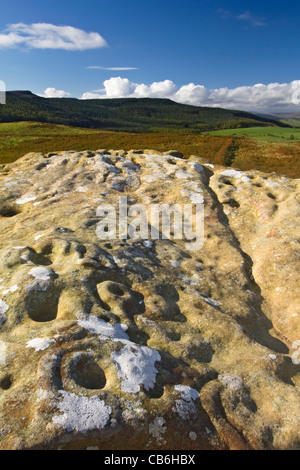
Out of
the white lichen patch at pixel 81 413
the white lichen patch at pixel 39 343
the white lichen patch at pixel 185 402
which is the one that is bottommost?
the white lichen patch at pixel 185 402

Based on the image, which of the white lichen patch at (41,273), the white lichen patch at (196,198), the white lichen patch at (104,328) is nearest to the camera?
the white lichen patch at (104,328)

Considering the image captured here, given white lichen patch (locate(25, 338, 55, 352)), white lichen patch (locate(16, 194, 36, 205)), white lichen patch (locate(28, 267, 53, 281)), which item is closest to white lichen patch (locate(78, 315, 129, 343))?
white lichen patch (locate(25, 338, 55, 352))

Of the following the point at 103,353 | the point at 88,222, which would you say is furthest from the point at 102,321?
the point at 88,222

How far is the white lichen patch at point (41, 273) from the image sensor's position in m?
8.07

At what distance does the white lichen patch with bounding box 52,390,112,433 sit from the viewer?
4.55 metres

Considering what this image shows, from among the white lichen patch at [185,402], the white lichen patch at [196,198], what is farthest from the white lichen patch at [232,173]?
the white lichen patch at [185,402]

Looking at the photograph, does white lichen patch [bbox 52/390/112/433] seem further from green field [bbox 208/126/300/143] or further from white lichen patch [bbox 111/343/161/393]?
green field [bbox 208/126/300/143]

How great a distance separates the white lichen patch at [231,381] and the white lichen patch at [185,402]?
791 mm

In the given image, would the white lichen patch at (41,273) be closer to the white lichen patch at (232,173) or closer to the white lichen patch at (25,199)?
the white lichen patch at (25,199)

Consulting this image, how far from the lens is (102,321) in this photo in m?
6.93

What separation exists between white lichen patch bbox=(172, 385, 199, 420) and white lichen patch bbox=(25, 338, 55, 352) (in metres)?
2.63

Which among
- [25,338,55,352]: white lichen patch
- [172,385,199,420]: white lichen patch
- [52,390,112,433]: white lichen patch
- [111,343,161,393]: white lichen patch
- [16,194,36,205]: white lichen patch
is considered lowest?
[172,385,199,420]: white lichen patch

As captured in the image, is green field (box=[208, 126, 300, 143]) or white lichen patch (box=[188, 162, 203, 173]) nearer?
white lichen patch (box=[188, 162, 203, 173])

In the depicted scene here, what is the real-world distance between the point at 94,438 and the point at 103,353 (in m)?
1.62
